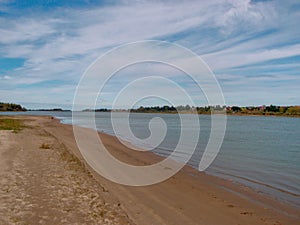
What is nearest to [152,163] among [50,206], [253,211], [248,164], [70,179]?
[248,164]

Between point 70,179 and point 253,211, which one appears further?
point 70,179

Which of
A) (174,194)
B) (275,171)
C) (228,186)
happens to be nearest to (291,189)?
(228,186)

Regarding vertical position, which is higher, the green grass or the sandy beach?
the green grass

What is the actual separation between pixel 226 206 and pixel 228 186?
127 inches

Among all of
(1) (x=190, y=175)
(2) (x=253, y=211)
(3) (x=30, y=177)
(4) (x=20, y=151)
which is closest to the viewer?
(2) (x=253, y=211)

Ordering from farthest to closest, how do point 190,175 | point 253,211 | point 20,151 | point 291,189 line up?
1. point 20,151
2. point 190,175
3. point 291,189
4. point 253,211

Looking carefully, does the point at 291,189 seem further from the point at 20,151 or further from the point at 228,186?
the point at 20,151

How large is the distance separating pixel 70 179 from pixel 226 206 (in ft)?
18.5

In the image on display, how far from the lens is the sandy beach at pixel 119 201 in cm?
750

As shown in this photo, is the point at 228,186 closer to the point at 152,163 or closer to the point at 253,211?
the point at 253,211

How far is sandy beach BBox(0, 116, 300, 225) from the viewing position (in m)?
7.50

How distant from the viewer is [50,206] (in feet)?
26.0

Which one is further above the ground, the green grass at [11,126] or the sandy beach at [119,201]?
the green grass at [11,126]

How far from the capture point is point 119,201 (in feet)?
29.9
